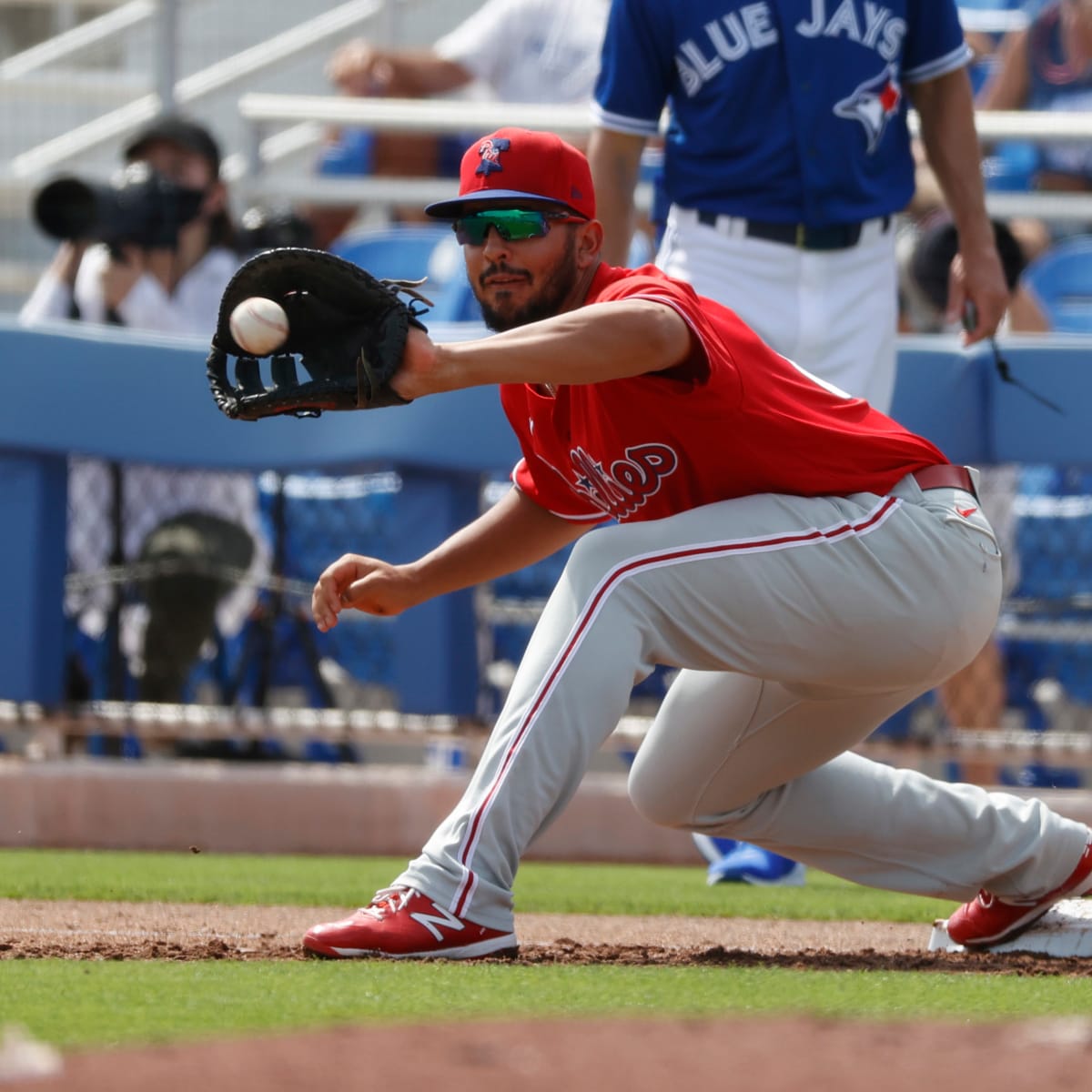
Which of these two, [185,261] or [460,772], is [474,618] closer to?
[460,772]

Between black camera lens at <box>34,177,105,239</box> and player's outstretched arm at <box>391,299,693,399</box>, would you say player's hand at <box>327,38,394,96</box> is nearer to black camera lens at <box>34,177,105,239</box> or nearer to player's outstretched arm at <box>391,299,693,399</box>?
black camera lens at <box>34,177,105,239</box>

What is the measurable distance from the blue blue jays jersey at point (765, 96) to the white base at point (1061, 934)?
1.77 m

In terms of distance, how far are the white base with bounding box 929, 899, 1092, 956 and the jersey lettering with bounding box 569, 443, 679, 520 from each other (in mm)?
1005

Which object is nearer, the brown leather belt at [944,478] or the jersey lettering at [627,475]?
the jersey lettering at [627,475]

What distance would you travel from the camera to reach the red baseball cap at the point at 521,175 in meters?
3.05

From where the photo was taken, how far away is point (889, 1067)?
1.81 meters

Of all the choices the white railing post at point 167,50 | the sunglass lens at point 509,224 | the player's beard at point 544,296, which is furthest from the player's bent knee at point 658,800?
the white railing post at point 167,50

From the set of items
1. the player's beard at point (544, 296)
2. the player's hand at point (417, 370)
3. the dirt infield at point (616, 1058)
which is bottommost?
the dirt infield at point (616, 1058)

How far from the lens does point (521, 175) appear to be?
306 cm

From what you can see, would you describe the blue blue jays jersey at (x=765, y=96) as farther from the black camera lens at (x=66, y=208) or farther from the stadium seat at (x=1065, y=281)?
the stadium seat at (x=1065, y=281)

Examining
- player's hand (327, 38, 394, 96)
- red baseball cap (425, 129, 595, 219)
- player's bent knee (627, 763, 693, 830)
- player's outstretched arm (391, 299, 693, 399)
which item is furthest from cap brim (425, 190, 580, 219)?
player's hand (327, 38, 394, 96)

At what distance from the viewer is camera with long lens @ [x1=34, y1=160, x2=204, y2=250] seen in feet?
22.0

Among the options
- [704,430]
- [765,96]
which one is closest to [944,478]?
[704,430]

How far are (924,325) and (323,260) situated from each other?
425 cm
